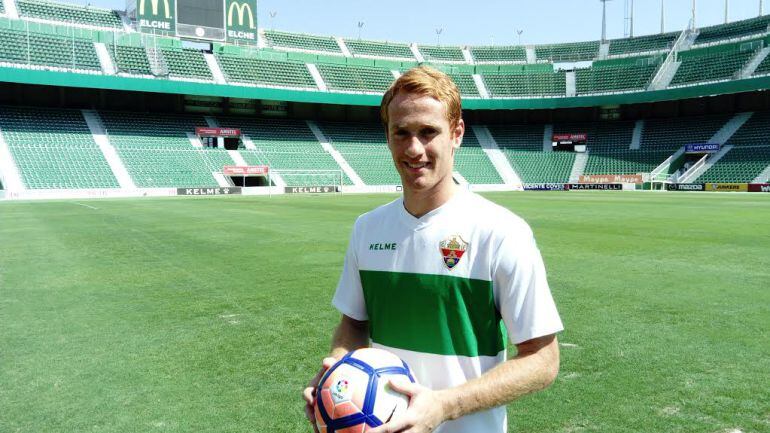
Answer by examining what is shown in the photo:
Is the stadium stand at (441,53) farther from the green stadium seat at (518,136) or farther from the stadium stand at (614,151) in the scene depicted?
the stadium stand at (614,151)

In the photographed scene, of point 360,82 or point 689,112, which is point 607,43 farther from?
point 360,82

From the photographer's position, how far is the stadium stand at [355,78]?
61438mm

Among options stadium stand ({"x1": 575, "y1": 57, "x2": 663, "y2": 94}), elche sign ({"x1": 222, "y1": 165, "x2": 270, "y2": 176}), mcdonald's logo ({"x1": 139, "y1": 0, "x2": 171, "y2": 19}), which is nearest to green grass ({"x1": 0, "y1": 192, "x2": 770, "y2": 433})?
elche sign ({"x1": 222, "y1": 165, "x2": 270, "y2": 176})

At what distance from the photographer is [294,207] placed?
28.2 meters

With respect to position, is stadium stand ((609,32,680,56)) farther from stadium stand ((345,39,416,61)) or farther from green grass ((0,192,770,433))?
green grass ((0,192,770,433))

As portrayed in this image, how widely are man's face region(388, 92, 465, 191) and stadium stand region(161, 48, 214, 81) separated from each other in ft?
182

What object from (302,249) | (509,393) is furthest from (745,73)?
(509,393)

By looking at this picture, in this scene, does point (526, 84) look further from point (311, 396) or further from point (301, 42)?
point (311, 396)

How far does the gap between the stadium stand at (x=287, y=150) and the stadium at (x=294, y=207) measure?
28cm

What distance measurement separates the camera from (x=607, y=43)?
223 feet

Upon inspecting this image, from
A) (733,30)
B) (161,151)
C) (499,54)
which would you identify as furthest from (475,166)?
(161,151)

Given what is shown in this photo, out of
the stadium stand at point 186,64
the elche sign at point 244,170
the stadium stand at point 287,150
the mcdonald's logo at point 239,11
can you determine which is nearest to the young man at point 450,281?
the elche sign at point 244,170

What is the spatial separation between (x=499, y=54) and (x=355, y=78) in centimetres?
2060

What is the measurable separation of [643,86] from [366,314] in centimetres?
6534
